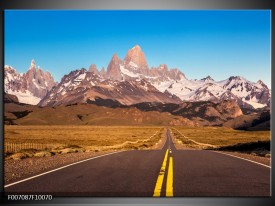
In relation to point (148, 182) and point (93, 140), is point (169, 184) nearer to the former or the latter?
point (148, 182)

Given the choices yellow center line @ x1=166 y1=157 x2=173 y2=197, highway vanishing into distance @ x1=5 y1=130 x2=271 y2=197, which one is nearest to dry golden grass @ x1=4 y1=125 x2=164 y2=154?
highway vanishing into distance @ x1=5 y1=130 x2=271 y2=197

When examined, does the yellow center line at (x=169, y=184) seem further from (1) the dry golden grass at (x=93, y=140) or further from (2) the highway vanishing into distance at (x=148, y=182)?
(1) the dry golden grass at (x=93, y=140)

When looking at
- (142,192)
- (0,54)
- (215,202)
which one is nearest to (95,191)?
(142,192)

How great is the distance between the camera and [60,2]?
31.7 feet

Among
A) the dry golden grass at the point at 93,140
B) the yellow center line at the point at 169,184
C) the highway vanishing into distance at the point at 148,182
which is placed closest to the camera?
the yellow center line at the point at 169,184

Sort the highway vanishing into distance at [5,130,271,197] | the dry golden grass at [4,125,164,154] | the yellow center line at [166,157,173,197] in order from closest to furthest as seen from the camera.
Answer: the yellow center line at [166,157,173,197] < the highway vanishing into distance at [5,130,271,197] < the dry golden grass at [4,125,164,154]

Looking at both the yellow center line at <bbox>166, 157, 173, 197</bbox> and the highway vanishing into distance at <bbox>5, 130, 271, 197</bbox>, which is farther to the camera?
the highway vanishing into distance at <bbox>5, 130, 271, 197</bbox>

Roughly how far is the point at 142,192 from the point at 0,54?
5.35m

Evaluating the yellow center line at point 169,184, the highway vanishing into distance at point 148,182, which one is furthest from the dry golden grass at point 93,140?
the yellow center line at point 169,184

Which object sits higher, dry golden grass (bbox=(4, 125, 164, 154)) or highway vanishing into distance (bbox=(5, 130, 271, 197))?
highway vanishing into distance (bbox=(5, 130, 271, 197))

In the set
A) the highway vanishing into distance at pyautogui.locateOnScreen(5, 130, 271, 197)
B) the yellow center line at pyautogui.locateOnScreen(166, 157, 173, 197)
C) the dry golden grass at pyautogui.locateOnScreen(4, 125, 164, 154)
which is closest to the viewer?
the yellow center line at pyautogui.locateOnScreen(166, 157, 173, 197)

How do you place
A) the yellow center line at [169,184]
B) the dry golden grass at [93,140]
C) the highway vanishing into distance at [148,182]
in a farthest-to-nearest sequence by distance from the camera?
the dry golden grass at [93,140] < the highway vanishing into distance at [148,182] < the yellow center line at [169,184]

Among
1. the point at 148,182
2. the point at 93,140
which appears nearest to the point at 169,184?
the point at 148,182

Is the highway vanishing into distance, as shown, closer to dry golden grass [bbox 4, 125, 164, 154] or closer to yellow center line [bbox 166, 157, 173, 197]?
yellow center line [bbox 166, 157, 173, 197]
